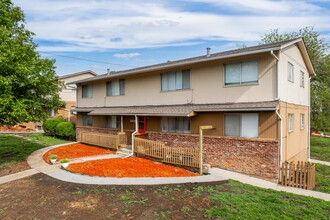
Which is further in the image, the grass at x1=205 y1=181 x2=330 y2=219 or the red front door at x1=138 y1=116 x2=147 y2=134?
the red front door at x1=138 y1=116 x2=147 y2=134

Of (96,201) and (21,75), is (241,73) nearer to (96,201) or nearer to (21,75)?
(96,201)

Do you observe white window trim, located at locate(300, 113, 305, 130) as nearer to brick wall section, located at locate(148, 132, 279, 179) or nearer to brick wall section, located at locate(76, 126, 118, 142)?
brick wall section, located at locate(148, 132, 279, 179)

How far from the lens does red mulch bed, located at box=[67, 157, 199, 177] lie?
36.2 feet

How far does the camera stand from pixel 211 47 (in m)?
15.6

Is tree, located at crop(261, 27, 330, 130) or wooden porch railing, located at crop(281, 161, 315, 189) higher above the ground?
tree, located at crop(261, 27, 330, 130)

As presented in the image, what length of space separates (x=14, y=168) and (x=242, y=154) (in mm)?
12397

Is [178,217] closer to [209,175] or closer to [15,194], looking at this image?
[209,175]

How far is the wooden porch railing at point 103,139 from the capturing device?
55.4ft

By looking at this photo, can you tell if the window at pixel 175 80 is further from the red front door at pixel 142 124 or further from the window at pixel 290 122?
the window at pixel 290 122

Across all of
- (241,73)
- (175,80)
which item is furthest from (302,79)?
(175,80)

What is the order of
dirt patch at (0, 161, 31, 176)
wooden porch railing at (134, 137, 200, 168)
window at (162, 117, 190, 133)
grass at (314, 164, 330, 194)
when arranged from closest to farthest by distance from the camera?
grass at (314, 164, 330, 194), wooden porch railing at (134, 137, 200, 168), dirt patch at (0, 161, 31, 176), window at (162, 117, 190, 133)

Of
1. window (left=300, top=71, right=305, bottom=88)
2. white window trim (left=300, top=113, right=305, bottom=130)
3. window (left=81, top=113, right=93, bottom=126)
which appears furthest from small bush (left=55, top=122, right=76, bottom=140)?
window (left=300, top=71, right=305, bottom=88)

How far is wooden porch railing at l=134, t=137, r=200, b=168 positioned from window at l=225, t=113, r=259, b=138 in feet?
7.34

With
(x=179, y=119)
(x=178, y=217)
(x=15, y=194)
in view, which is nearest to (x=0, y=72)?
(x=15, y=194)
